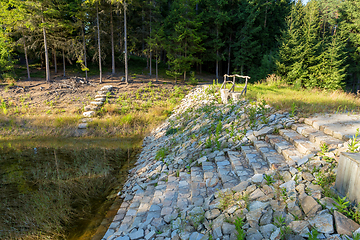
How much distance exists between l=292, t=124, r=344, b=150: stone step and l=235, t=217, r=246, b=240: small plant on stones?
2.48 m

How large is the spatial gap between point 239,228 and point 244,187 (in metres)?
1.03

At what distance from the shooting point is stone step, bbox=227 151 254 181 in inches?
164

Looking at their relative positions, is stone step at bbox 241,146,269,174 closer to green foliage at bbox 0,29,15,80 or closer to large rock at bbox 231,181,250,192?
large rock at bbox 231,181,250,192

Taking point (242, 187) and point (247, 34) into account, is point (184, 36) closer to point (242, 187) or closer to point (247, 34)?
point (247, 34)

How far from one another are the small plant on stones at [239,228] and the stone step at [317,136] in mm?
2479

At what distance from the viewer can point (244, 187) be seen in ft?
11.9

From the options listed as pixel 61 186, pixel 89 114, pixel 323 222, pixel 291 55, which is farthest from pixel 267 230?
pixel 291 55

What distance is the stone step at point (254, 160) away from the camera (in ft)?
13.6

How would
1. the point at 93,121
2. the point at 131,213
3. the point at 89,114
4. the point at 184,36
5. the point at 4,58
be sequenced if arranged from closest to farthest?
1. the point at 131,213
2. the point at 93,121
3. the point at 89,114
4. the point at 4,58
5. the point at 184,36

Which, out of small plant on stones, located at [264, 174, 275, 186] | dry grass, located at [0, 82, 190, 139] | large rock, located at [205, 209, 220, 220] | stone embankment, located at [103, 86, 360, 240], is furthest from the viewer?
dry grass, located at [0, 82, 190, 139]

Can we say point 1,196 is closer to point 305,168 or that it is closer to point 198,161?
point 198,161

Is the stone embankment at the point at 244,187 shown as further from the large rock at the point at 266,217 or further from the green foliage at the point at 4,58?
the green foliage at the point at 4,58

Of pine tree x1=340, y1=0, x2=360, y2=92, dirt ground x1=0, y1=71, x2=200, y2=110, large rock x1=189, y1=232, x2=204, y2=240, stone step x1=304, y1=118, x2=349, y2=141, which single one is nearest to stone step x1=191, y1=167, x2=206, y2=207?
large rock x1=189, y1=232, x2=204, y2=240

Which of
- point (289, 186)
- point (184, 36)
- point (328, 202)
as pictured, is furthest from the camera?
point (184, 36)
